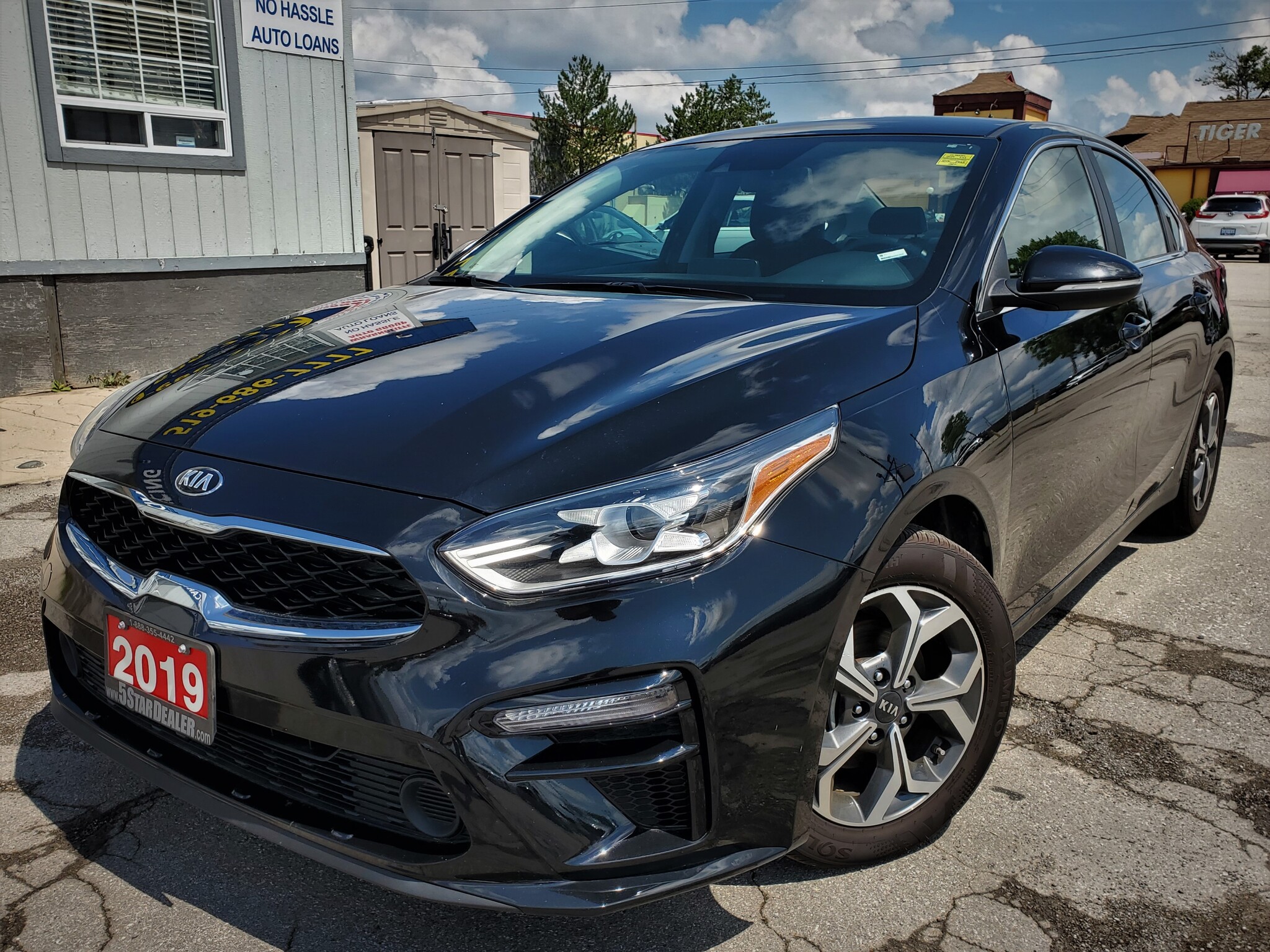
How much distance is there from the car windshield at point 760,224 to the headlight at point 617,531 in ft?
2.93

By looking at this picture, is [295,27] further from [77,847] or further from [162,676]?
[162,676]

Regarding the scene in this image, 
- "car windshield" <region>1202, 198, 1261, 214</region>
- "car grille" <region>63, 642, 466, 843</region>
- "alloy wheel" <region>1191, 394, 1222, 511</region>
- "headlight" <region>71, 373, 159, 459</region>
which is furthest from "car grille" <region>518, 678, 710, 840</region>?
"car windshield" <region>1202, 198, 1261, 214</region>

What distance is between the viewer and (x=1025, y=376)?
258cm

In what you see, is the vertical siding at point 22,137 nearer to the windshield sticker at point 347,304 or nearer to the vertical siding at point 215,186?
the vertical siding at point 215,186

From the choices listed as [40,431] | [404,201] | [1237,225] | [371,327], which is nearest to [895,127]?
[371,327]

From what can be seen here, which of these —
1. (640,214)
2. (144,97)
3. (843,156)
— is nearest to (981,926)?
(843,156)

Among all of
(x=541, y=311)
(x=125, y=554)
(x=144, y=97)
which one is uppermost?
(x=144, y=97)

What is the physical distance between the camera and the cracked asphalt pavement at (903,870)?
6.81 feet

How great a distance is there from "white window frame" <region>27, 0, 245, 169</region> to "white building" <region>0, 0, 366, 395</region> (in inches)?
0.4

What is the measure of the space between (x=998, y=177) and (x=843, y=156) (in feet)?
1.55

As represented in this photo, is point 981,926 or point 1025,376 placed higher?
point 1025,376

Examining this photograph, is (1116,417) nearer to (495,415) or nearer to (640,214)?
(640,214)

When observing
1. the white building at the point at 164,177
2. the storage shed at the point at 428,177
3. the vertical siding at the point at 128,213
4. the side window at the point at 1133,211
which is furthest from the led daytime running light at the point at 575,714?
the storage shed at the point at 428,177

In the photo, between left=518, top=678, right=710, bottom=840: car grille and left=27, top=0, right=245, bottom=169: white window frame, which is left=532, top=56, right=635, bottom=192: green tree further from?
left=518, top=678, right=710, bottom=840: car grille
